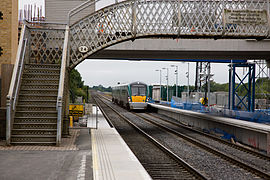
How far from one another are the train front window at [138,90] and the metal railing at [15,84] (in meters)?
23.7

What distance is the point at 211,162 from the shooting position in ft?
35.8

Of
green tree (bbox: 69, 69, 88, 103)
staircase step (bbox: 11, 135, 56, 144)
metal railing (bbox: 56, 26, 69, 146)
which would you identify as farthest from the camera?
green tree (bbox: 69, 69, 88, 103)

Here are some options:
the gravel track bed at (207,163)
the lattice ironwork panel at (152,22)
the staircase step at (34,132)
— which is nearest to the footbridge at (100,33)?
the lattice ironwork panel at (152,22)

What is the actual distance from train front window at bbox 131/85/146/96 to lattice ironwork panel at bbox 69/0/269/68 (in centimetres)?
2144

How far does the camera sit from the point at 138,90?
37188 mm

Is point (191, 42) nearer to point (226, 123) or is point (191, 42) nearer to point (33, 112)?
point (226, 123)

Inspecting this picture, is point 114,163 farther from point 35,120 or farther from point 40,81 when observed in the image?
point 40,81

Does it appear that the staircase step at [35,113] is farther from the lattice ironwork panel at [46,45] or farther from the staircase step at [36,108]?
the lattice ironwork panel at [46,45]

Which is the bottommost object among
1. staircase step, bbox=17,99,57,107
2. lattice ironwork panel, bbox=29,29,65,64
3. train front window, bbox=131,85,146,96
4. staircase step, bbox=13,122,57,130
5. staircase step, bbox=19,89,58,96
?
staircase step, bbox=13,122,57,130

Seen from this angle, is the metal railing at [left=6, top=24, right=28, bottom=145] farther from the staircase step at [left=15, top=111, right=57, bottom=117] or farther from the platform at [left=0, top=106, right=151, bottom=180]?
the platform at [left=0, top=106, right=151, bottom=180]

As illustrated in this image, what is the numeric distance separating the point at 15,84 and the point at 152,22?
6648mm

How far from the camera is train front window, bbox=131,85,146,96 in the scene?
3694cm

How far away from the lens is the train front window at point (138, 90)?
3694 centimetres

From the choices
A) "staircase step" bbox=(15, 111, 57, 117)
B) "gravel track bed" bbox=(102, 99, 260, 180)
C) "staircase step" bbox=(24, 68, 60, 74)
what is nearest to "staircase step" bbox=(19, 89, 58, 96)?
"staircase step" bbox=(15, 111, 57, 117)
